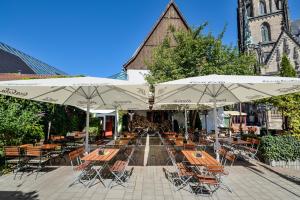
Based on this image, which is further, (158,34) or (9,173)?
(158,34)

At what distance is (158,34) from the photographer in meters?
28.4

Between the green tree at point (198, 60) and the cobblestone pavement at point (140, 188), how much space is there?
Answer: 369 inches

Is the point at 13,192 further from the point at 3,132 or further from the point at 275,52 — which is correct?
the point at 275,52

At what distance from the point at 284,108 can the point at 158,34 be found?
61.9ft

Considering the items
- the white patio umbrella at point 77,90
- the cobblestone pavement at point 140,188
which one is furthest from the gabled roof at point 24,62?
the cobblestone pavement at point 140,188

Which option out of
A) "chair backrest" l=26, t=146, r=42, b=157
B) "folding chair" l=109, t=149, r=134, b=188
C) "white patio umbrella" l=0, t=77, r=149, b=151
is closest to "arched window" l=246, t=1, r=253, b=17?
"white patio umbrella" l=0, t=77, r=149, b=151

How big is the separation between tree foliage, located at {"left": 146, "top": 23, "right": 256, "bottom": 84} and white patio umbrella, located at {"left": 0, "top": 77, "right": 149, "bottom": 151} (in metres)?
7.35

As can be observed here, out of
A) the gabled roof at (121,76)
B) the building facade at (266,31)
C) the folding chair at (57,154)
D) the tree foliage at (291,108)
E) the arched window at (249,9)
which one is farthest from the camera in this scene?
the arched window at (249,9)

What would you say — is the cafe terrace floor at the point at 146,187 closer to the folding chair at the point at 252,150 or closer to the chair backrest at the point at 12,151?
the chair backrest at the point at 12,151

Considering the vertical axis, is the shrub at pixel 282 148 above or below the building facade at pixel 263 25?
below

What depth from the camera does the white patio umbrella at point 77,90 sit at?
6.70 meters

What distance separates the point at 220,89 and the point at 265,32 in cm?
5459

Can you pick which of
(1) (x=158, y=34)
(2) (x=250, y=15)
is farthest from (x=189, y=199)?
(2) (x=250, y=15)

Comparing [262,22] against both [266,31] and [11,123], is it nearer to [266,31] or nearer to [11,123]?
[266,31]
